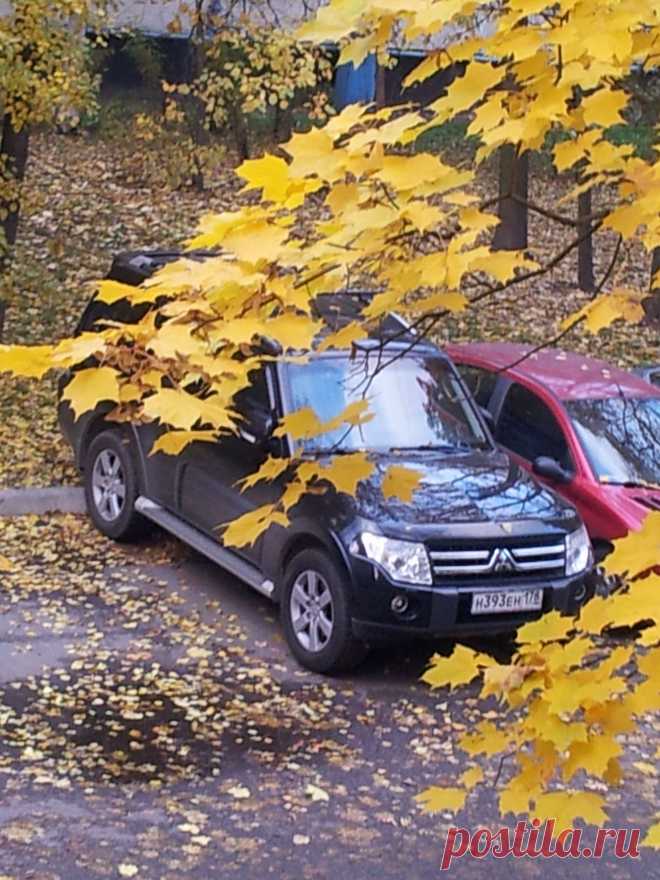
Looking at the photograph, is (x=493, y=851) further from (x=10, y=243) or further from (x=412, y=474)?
(x=10, y=243)

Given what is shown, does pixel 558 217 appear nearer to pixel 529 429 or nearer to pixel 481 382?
pixel 529 429

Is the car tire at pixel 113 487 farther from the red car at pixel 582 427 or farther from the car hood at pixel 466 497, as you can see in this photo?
the red car at pixel 582 427

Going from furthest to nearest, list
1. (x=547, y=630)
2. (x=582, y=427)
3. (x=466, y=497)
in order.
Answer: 1. (x=582, y=427)
2. (x=466, y=497)
3. (x=547, y=630)

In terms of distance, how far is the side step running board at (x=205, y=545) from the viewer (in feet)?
25.1

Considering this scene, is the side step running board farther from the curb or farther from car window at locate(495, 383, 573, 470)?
car window at locate(495, 383, 573, 470)

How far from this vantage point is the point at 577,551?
746 cm

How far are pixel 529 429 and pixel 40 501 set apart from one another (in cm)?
378

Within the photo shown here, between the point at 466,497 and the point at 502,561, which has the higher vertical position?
the point at 466,497

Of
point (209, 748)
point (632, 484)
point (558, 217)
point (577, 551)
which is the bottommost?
point (209, 748)

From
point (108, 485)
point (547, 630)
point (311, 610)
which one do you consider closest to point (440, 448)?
point (311, 610)

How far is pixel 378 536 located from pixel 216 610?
162 centimetres

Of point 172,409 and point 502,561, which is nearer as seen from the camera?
point 172,409

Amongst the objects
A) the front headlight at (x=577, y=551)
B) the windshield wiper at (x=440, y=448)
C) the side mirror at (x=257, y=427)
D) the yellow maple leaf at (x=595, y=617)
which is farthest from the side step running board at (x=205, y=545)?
the yellow maple leaf at (x=595, y=617)

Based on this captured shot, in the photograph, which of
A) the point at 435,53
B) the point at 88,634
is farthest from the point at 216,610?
the point at 435,53
